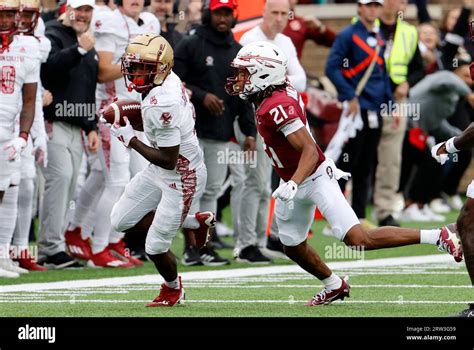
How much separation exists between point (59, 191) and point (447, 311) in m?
4.21

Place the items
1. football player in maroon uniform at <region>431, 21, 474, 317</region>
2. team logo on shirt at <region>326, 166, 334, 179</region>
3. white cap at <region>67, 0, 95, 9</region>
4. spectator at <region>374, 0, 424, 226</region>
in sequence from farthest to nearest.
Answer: spectator at <region>374, 0, 424, 226</region>
white cap at <region>67, 0, 95, 9</region>
team logo on shirt at <region>326, 166, 334, 179</region>
football player in maroon uniform at <region>431, 21, 474, 317</region>

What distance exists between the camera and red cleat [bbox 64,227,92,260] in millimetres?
11938

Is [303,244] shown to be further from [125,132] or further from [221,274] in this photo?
[221,274]

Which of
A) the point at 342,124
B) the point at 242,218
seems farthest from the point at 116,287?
the point at 342,124

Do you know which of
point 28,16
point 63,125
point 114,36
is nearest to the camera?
point 28,16

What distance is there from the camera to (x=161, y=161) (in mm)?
8906

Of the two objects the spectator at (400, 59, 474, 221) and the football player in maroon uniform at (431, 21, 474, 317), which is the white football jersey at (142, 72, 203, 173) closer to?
the football player in maroon uniform at (431, 21, 474, 317)

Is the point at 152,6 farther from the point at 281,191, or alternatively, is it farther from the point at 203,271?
the point at 281,191

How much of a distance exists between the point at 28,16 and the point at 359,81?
14.5 ft

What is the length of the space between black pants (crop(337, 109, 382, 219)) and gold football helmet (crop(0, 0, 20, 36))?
14.8 feet

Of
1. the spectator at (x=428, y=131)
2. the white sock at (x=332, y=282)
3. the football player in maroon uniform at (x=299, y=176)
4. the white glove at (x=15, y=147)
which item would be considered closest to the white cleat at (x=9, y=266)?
the white glove at (x=15, y=147)

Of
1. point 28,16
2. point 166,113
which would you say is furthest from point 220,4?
point 166,113

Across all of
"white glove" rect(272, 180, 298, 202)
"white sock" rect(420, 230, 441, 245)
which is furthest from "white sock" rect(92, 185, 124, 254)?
"white sock" rect(420, 230, 441, 245)
